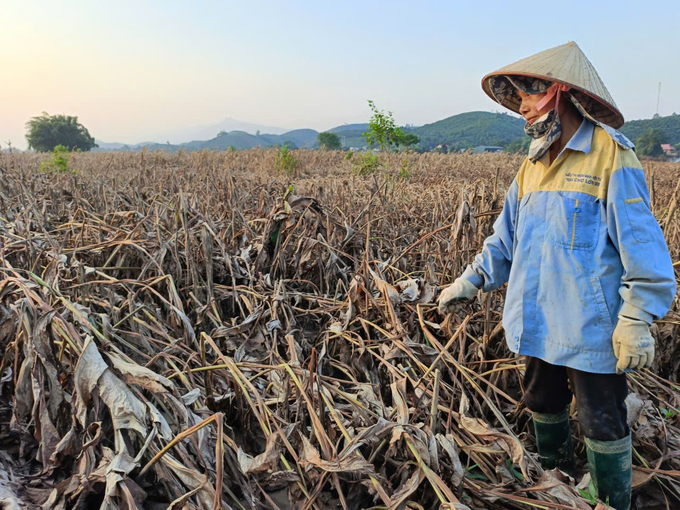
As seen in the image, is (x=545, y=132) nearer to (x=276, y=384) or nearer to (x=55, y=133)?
(x=276, y=384)

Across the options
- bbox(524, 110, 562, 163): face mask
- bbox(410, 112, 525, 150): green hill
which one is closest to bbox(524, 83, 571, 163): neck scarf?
bbox(524, 110, 562, 163): face mask

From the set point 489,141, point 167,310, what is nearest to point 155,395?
point 167,310

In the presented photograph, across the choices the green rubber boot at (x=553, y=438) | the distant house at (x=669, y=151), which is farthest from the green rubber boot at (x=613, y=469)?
the distant house at (x=669, y=151)

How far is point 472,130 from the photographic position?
7875 centimetres

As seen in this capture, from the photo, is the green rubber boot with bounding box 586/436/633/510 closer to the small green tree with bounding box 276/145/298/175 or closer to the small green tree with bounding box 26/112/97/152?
the small green tree with bounding box 276/145/298/175

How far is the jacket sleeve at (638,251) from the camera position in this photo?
3.97 ft

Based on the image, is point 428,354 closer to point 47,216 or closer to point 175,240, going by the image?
point 175,240

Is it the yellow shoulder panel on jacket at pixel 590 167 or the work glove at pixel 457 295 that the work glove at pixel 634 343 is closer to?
the yellow shoulder panel on jacket at pixel 590 167

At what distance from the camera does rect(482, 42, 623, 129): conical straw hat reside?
1341 mm

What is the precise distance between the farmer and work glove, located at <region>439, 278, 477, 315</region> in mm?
140

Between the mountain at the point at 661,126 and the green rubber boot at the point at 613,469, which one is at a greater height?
the mountain at the point at 661,126

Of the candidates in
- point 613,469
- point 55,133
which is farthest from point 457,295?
point 55,133

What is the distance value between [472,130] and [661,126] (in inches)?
1378

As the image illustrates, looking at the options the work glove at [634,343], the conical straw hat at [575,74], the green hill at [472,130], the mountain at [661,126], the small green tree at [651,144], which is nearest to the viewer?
Result: the work glove at [634,343]
